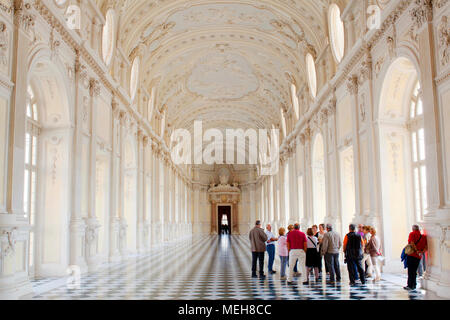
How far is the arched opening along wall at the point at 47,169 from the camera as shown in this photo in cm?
1104

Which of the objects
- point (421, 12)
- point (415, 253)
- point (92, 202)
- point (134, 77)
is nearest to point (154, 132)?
point (134, 77)

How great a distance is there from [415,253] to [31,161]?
9.08 m

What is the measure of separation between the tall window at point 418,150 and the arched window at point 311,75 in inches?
329

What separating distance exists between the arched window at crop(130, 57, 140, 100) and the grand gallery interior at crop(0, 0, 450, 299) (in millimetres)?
104

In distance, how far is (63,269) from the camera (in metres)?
11.2

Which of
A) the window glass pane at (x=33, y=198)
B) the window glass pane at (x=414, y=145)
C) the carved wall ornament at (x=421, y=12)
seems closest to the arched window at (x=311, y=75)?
the window glass pane at (x=414, y=145)

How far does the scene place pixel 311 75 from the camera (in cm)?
2003

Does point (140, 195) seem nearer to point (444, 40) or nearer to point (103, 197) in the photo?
point (103, 197)

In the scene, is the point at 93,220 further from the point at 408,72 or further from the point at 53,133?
the point at 408,72

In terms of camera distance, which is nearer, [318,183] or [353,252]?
[353,252]

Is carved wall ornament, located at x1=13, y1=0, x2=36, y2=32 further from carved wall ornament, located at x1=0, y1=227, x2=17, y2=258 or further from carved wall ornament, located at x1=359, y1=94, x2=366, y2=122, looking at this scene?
carved wall ornament, located at x1=359, y1=94, x2=366, y2=122

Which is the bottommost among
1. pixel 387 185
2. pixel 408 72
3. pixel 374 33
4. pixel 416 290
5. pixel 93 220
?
pixel 416 290
